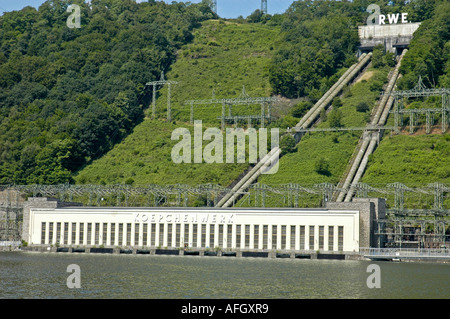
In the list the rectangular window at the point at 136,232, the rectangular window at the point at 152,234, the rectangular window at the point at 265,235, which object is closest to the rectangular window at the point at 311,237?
the rectangular window at the point at 265,235

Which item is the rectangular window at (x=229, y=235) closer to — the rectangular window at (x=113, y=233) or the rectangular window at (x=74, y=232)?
the rectangular window at (x=113, y=233)

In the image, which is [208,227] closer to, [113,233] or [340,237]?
[113,233]

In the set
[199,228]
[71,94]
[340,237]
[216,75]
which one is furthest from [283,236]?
[216,75]

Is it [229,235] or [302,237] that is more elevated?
[302,237]

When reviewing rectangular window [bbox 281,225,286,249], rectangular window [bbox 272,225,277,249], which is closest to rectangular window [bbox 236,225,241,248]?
rectangular window [bbox 272,225,277,249]

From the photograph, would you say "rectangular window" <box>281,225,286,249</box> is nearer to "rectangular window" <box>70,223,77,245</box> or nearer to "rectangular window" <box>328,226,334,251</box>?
"rectangular window" <box>328,226,334,251</box>
